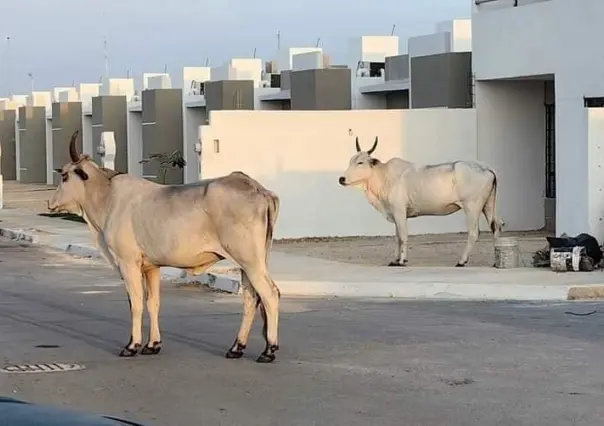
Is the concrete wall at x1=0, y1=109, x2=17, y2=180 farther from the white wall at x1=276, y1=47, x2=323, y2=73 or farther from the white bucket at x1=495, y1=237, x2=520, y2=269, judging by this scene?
the white bucket at x1=495, y1=237, x2=520, y2=269

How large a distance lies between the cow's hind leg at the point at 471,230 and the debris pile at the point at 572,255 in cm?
113

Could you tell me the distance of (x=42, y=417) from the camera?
3.58 meters

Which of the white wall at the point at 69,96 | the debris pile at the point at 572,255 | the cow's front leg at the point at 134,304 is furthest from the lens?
the white wall at the point at 69,96

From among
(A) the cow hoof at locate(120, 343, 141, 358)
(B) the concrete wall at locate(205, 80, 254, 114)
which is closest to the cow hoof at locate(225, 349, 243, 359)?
(A) the cow hoof at locate(120, 343, 141, 358)

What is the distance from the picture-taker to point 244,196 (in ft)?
36.5

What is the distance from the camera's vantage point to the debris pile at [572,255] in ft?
59.0

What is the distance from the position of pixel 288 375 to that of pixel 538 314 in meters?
5.00

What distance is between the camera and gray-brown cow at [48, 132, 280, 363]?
1109cm

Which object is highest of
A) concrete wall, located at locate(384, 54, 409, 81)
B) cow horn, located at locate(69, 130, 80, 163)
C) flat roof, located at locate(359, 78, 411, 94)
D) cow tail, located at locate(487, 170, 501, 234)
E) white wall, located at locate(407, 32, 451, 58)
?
white wall, located at locate(407, 32, 451, 58)

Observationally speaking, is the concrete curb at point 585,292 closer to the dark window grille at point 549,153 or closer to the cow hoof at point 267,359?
the cow hoof at point 267,359

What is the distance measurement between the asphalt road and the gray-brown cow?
476mm

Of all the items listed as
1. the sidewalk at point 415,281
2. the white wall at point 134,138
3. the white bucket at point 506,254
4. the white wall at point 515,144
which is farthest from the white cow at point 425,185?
the white wall at point 134,138

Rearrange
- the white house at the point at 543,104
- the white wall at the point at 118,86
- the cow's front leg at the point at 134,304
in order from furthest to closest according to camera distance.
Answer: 1. the white wall at the point at 118,86
2. the white house at the point at 543,104
3. the cow's front leg at the point at 134,304

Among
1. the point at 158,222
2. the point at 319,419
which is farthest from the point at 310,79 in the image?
the point at 319,419
